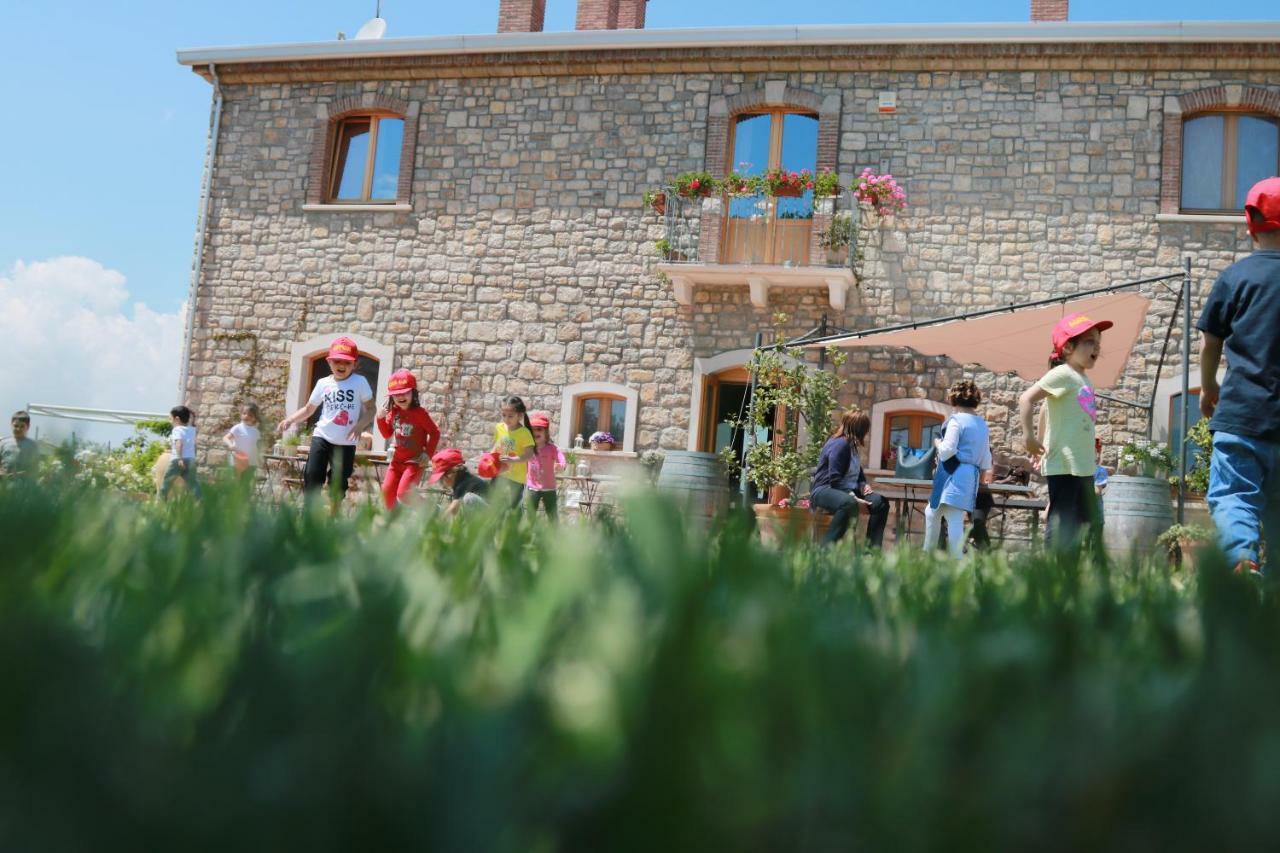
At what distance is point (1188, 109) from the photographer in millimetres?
12742

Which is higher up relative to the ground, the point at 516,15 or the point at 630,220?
the point at 516,15

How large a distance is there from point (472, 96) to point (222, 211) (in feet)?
13.1

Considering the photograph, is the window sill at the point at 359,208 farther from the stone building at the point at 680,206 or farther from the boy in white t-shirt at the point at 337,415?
the boy in white t-shirt at the point at 337,415

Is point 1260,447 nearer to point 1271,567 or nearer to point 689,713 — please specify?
point 1271,567

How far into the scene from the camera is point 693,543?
370 mm

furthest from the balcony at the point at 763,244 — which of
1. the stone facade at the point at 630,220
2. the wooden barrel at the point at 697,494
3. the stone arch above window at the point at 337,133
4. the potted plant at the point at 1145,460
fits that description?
the wooden barrel at the point at 697,494

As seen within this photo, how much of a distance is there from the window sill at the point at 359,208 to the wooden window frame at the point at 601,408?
363 centimetres

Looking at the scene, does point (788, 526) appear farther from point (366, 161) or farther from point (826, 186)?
point (366, 161)

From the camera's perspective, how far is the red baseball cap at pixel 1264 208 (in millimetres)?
3635

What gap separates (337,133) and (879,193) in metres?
7.75

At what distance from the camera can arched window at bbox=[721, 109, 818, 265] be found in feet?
43.4

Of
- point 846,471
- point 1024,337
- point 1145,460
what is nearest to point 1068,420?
point 846,471

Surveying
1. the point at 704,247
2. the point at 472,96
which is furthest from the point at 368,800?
the point at 472,96

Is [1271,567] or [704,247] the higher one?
[704,247]
